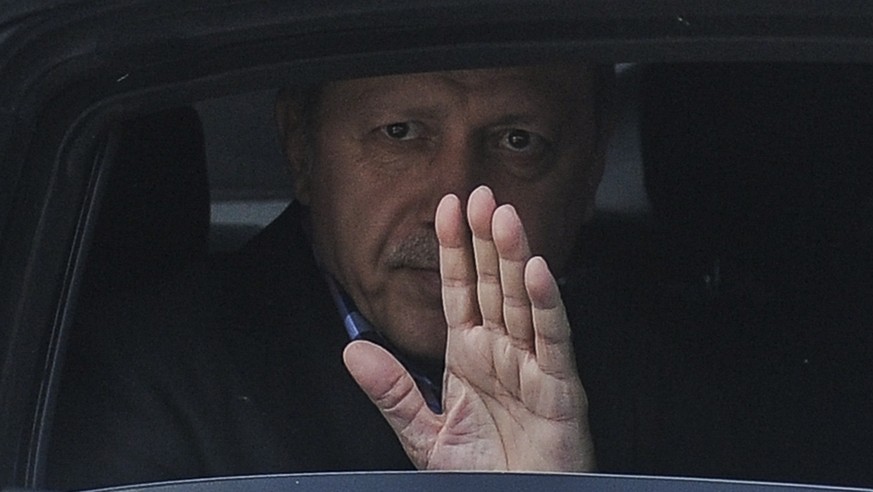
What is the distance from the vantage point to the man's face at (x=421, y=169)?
6.37 ft

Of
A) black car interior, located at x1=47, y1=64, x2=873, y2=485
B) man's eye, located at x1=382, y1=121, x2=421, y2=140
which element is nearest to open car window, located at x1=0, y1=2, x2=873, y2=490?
black car interior, located at x1=47, y1=64, x2=873, y2=485

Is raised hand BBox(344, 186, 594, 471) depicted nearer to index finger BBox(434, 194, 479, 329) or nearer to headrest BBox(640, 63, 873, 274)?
index finger BBox(434, 194, 479, 329)

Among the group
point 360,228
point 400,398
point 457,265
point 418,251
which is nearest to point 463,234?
point 457,265

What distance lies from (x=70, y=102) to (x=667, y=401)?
3.12ft

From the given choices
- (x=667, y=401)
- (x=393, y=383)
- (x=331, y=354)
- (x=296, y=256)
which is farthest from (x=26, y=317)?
A: (x=667, y=401)

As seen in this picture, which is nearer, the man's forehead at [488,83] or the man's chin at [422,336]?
the man's forehead at [488,83]

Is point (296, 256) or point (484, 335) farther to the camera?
point (296, 256)

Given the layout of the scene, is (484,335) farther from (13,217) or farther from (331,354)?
(331,354)

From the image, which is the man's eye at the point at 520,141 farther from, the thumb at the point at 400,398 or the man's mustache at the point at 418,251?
the thumb at the point at 400,398

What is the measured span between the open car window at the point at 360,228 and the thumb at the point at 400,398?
0.15 metres

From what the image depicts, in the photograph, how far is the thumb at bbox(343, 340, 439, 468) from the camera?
154 centimetres

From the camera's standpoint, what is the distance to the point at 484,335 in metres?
1.46

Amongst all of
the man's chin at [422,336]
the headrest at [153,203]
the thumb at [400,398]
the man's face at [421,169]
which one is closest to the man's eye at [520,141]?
A: the man's face at [421,169]

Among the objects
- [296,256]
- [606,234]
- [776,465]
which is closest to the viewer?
[776,465]
